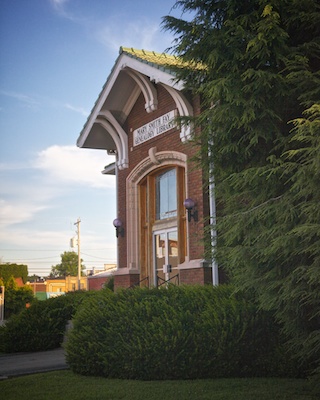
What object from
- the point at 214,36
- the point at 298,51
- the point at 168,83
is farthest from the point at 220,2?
the point at 168,83

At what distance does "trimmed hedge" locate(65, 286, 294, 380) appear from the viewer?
855 cm

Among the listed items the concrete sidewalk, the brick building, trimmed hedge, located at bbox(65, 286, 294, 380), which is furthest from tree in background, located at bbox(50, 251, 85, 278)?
trimmed hedge, located at bbox(65, 286, 294, 380)

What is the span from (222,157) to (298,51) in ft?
5.88

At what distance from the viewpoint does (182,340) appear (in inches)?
337

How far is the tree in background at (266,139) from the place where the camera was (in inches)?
273

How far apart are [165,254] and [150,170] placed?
225cm

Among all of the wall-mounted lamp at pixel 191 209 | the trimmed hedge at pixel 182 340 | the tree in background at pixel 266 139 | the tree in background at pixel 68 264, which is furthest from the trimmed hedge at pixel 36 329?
the tree in background at pixel 68 264

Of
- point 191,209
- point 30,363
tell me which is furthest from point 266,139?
point 30,363

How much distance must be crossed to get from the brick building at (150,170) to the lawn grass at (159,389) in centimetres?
453

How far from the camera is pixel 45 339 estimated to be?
14.4 m

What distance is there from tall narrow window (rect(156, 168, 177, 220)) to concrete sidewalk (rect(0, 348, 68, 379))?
437 centimetres

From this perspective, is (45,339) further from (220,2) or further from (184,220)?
(220,2)

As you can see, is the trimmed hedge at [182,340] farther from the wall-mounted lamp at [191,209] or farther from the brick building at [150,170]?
the wall-mounted lamp at [191,209]

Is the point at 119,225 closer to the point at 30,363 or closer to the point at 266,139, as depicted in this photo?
the point at 30,363
